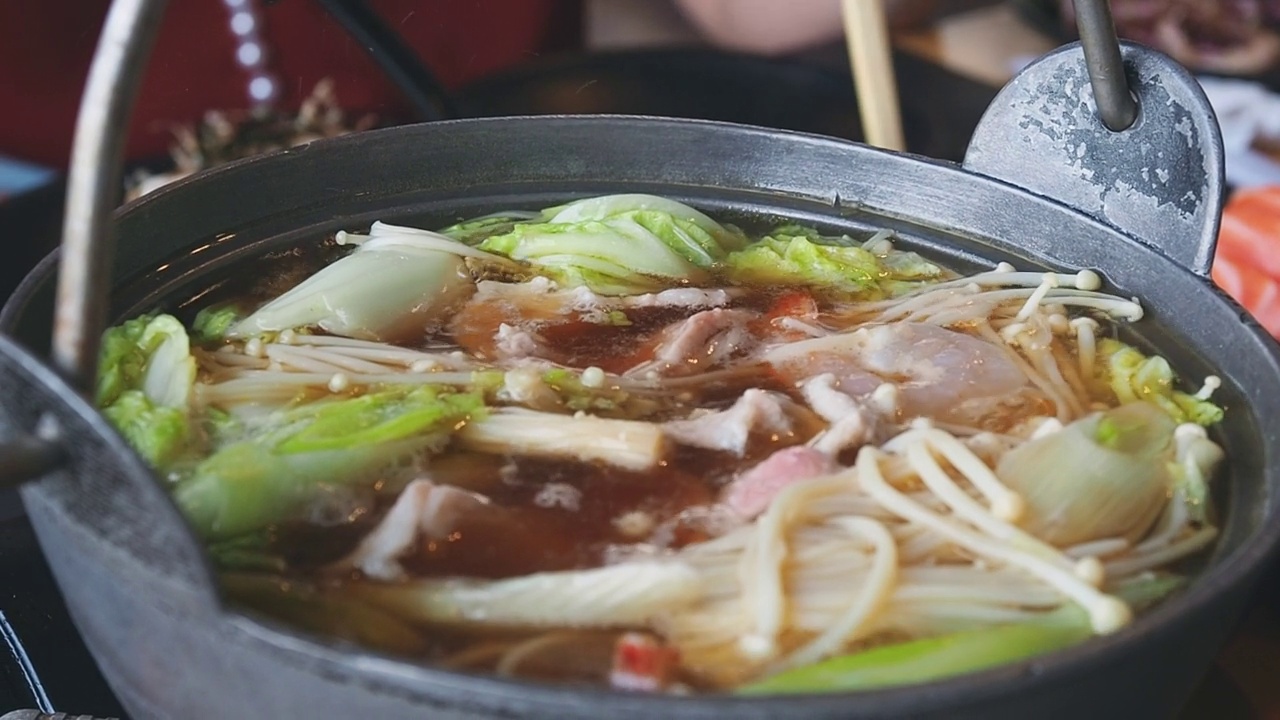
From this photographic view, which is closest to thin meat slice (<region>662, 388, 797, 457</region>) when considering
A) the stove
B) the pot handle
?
the pot handle

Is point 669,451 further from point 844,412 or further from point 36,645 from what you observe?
point 36,645

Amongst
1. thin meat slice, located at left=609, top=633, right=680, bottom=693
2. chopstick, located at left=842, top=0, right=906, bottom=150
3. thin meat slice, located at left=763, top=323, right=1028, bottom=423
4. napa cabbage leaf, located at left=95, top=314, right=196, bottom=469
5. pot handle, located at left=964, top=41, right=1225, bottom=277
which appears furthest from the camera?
chopstick, located at left=842, top=0, right=906, bottom=150

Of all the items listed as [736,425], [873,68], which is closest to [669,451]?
[736,425]

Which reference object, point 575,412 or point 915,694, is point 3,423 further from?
point 915,694

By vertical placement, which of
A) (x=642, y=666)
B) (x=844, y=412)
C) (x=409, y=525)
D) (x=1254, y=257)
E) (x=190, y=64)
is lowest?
(x=642, y=666)

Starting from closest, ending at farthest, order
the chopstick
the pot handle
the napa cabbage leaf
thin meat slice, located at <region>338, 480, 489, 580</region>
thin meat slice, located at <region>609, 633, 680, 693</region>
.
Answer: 1. thin meat slice, located at <region>609, 633, 680, 693</region>
2. thin meat slice, located at <region>338, 480, 489, 580</region>
3. the napa cabbage leaf
4. the pot handle
5. the chopstick

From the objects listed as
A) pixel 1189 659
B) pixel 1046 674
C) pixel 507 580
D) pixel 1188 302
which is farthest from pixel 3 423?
pixel 1188 302

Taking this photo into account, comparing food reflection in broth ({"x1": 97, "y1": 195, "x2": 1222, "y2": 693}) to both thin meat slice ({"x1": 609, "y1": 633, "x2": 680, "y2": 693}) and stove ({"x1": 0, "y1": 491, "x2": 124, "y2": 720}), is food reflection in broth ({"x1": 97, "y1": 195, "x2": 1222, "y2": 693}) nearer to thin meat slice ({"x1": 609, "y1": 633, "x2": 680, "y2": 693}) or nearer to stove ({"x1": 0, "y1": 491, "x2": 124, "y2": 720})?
thin meat slice ({"x1": 609, "y1": 633, "x2": 680, "y2": 693})
